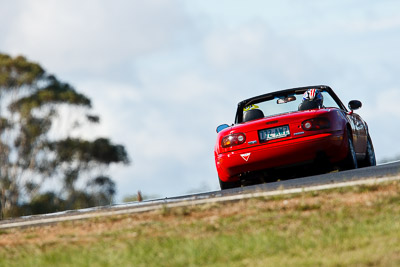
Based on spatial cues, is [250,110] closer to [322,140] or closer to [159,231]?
[322,140]

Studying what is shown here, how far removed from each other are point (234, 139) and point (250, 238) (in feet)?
16.3

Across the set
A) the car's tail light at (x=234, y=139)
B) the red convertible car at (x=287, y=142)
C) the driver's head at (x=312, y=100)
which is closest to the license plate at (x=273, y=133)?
the red convertible car at (x=287, y=142)

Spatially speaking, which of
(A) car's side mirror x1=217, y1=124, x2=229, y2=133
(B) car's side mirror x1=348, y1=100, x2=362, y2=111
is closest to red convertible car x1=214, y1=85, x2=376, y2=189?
(A) car's side mirror x1=217, y1=124, x2=229, y2=133

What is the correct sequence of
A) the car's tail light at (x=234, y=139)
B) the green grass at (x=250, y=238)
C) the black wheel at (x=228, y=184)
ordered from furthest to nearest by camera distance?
the black wheel at (x=228, y=184) → the car's tail light at (x=234, y=139) → the green grass at (x=250, y=238)

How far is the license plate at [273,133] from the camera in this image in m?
11.9

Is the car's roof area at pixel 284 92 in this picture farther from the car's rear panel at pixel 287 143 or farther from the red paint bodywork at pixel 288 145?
the car's rear panel at pixel 287 143

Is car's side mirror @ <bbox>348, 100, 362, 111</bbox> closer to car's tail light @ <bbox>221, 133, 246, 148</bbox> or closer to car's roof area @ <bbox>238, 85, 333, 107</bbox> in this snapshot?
car's roof area @ <bbox>238, 85, 333, 107</bbox>

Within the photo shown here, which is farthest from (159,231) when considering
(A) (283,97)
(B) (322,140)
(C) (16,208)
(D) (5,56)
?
(D) (5,56)

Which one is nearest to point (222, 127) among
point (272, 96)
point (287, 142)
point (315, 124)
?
point (272, 96)

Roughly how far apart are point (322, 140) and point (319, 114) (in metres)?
0.35

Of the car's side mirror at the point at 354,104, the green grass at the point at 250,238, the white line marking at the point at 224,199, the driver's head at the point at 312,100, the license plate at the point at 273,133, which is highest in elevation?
the driver's head at the point at 312,100

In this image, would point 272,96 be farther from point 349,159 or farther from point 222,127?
point 349,159

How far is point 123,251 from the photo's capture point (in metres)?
7.11

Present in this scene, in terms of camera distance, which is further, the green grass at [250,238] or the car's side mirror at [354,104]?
the car's side mirror at [354,104]
